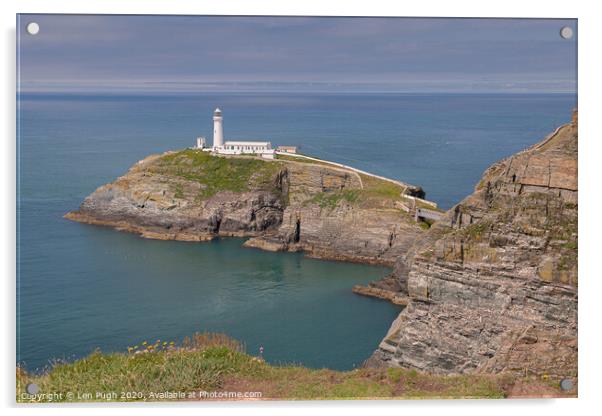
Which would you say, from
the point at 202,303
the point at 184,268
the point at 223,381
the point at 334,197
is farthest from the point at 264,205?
the point at 223,381

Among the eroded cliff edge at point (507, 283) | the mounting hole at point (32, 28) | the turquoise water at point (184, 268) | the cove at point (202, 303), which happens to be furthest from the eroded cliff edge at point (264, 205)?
the mounting hole at point (32, 28)

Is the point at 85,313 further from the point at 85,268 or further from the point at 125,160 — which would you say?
the point at 125,160

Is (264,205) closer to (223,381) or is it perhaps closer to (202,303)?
(202,303)

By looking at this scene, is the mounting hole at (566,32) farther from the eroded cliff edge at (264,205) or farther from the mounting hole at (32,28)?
the eroded cliff edge at (264,205)

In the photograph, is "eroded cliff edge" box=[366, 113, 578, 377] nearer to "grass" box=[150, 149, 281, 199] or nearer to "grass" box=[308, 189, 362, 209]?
"grass" box=[308, 189, 362, 209]

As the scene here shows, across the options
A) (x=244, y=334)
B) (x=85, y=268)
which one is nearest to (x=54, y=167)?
(x=85, y=268)
